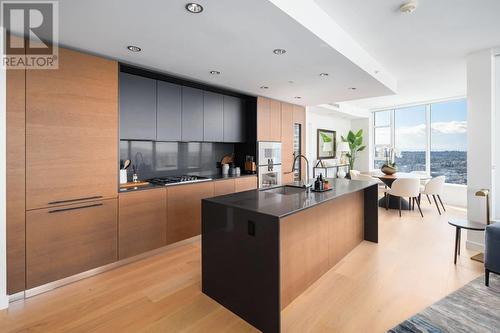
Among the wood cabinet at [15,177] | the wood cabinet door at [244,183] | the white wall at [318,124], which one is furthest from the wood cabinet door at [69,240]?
the white wall at [318,124]

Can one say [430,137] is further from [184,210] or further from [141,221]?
[141,221]

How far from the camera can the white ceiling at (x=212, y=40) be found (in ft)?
5.94

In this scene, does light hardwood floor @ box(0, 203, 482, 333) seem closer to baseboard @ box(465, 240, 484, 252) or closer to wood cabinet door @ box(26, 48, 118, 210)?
baseboard @ box(465, 240, 484, 252)

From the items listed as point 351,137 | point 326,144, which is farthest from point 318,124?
point 351,137

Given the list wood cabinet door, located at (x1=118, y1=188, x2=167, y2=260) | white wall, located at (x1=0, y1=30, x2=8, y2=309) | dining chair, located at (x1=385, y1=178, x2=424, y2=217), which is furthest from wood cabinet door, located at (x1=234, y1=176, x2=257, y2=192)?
dining chair, located at (x1=385, y1=178, x2=424, y2=217)

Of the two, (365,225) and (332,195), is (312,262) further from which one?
(365,225)

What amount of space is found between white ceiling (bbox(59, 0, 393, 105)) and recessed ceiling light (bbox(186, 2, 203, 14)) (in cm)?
4

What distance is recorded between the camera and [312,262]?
240cm

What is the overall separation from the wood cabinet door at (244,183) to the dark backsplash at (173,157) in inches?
23.1

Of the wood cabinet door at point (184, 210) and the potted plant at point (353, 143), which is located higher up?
the potted plant at point (353, 143)

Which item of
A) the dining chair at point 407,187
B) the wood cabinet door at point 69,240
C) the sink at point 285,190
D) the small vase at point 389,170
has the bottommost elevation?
the wood cabinet door at point 69,240

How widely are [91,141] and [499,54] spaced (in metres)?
5.07
